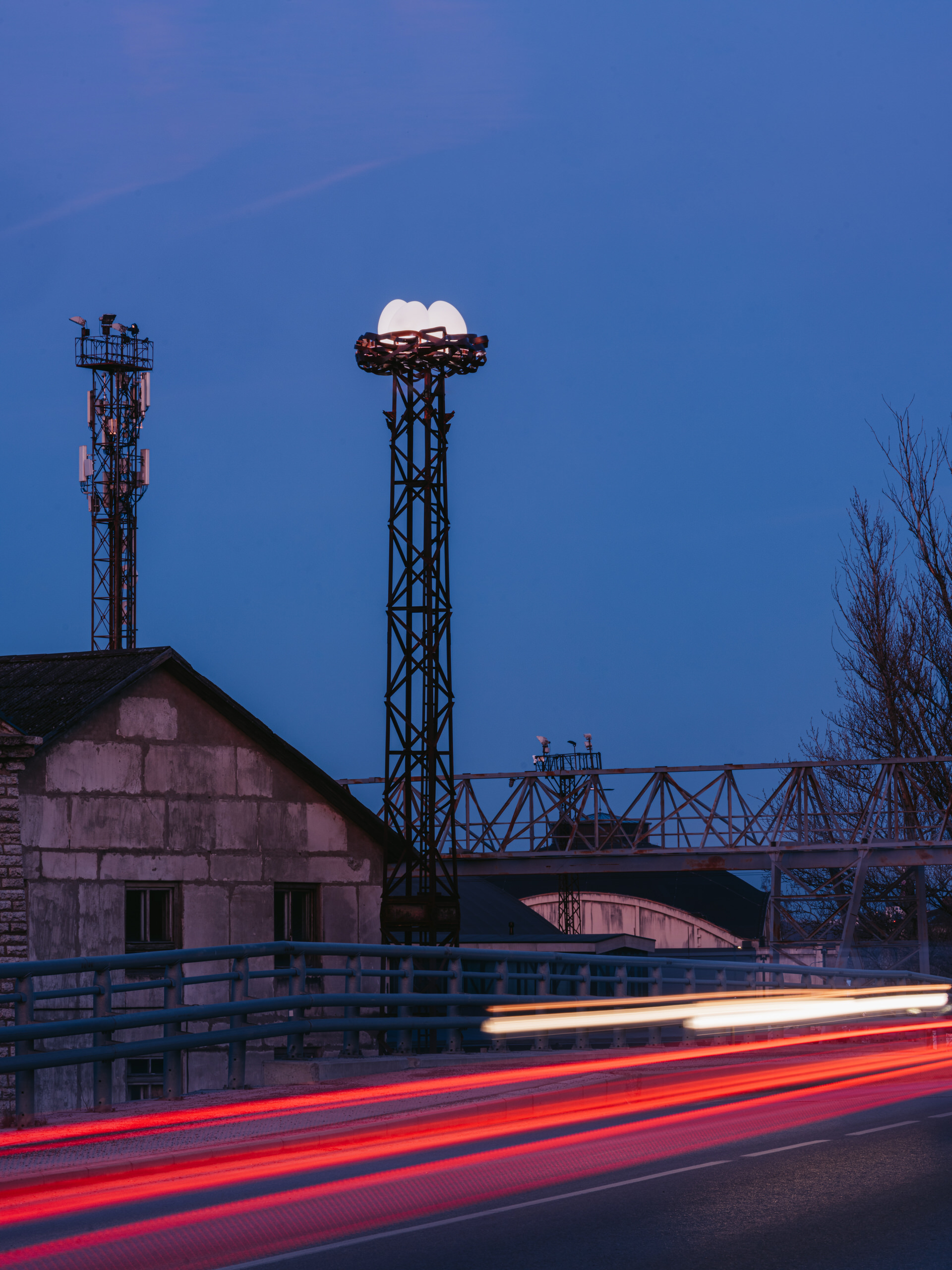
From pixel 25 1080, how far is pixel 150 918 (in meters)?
12.7

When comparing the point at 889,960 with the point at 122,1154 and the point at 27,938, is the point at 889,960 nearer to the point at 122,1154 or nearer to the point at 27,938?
the point at 27,938

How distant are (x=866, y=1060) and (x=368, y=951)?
7172 millimetres

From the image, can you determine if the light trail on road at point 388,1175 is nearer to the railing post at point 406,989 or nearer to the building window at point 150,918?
the railing post at point 406,989

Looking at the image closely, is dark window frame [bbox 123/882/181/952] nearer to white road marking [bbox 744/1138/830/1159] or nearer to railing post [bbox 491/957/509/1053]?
railing post [bbox 491/957/509/1053]

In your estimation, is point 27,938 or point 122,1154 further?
point 27,938

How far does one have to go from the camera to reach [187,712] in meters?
25.5

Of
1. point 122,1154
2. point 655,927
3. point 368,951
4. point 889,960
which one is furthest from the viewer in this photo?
point 655,927

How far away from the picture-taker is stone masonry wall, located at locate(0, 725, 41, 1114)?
22.3 m

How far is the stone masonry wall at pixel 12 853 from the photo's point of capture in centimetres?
2230

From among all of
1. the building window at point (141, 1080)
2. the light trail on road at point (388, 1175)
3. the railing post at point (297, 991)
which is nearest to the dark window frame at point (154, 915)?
the building window at point (141, 1080)

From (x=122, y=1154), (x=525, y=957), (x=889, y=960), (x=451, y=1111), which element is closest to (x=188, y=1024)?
(x=525, y=957)

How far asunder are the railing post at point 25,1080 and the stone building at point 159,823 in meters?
10.6

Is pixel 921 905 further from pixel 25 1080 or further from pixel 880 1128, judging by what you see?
pixel 25 1080

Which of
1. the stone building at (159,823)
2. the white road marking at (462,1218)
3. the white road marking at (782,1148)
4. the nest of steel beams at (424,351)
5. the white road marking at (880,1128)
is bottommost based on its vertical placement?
the white road marking at (880,1128)
